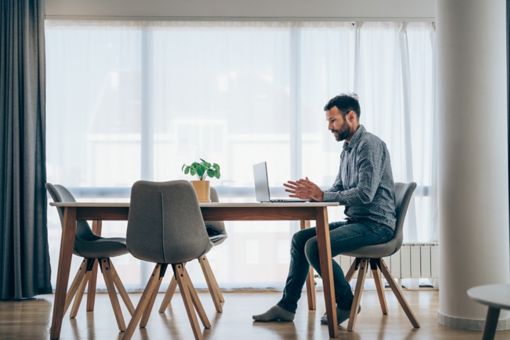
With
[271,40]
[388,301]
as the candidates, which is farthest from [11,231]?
[388,301]

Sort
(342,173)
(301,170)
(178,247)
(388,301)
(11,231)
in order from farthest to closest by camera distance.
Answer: (301,170) < (11,231) < (388,301) < (342,173) < (178,247)

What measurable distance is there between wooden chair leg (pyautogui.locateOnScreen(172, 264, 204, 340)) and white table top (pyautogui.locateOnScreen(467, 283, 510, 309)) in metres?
1.55

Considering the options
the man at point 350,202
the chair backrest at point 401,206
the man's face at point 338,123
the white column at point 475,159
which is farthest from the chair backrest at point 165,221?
the white column at point 475,159

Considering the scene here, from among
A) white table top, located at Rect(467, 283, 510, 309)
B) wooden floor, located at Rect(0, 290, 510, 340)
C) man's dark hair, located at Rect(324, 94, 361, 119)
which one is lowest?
wooden floor, located at Rect(0, 290, 510, 340)

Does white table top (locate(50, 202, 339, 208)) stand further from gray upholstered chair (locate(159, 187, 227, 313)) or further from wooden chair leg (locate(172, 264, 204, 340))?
gray upholstered chair (locate(159, 187, 227, 313))

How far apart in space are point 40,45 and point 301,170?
7.17 ft

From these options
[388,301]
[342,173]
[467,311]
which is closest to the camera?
[467,311]

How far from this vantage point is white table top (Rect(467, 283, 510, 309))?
1.71 m

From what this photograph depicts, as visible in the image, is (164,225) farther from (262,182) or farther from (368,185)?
(368,185)

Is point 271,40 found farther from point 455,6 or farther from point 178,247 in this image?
point 178,247

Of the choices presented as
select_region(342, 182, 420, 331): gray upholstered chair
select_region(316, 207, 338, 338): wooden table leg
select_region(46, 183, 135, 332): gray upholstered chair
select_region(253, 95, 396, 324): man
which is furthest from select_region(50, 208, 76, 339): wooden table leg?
select_region(342, 182, 420, 331): gray upholstered chair

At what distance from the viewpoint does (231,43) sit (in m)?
4.97

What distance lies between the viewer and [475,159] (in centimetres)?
337

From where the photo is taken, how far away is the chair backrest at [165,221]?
2.97 meters
